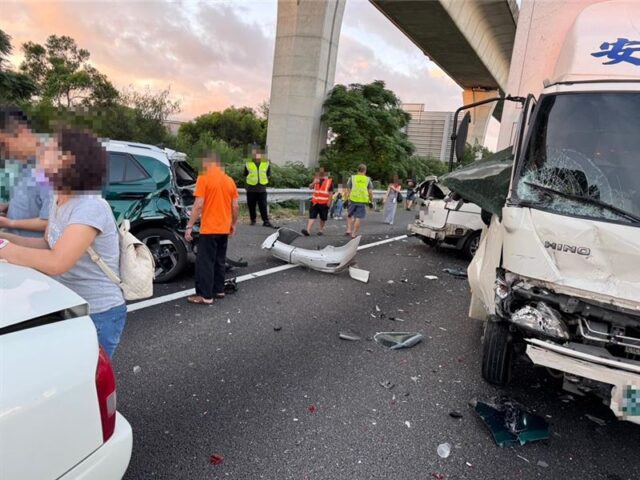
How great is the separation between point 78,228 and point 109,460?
933 millimetres

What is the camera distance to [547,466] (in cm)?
269

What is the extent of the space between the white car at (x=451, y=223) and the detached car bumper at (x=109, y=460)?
7.56 metres

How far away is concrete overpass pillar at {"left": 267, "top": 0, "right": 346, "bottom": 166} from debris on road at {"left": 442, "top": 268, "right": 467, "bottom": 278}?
1095 centimetres

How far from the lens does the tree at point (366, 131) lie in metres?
Result: 19.7

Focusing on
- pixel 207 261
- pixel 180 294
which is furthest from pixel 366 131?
pixel 207 261

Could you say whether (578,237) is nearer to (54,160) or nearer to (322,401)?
(322,401)

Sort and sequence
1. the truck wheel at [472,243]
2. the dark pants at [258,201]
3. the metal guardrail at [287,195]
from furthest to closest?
the metal guardrail at [287,195]
the dark pants at [258,201]
the truck wheel at [472,243]

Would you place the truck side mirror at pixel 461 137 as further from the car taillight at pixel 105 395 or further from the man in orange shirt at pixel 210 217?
the car taillight at pixel 105 395

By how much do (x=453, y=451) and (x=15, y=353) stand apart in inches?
98.1

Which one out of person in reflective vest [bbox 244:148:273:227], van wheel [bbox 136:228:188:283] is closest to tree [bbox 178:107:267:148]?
person in reflective vest [bbox 244:148:273:227]

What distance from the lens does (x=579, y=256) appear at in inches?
112

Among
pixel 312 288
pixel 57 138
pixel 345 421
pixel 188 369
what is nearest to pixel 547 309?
pixel 345 421

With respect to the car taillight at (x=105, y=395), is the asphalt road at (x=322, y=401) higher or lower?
lower

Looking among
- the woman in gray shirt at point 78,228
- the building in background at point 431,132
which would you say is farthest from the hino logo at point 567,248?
the building in background at point 431,132
